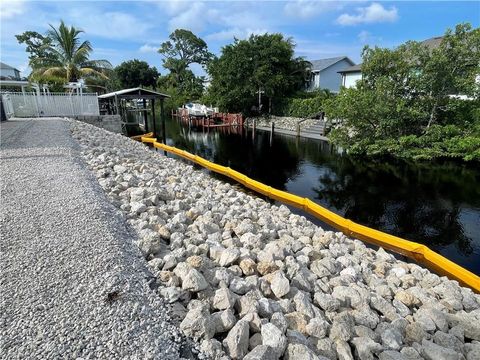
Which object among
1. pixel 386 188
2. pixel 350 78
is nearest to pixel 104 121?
pixel 386 188

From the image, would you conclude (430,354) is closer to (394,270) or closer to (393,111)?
(394,270)

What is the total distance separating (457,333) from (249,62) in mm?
26001

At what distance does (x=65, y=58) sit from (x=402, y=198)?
20685mm

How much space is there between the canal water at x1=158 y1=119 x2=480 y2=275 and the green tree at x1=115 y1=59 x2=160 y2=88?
38.9 m

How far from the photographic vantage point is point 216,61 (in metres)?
28.8

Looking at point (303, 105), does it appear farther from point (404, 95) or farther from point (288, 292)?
point (288, 292)

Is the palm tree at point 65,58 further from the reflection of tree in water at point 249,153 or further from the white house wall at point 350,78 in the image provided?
the white house wall at point 350,78

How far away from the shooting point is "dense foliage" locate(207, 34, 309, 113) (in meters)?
25.9

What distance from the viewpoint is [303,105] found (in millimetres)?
24609

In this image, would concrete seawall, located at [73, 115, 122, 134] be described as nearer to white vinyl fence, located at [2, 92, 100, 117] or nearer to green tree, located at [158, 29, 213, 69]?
white vinyl fence, located at [2, 92, 100, 117]

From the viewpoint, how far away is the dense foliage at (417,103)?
41.4 ft

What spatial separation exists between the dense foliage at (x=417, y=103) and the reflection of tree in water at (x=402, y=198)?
2009mm

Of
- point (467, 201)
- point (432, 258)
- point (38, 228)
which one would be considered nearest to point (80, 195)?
point (38, 228)

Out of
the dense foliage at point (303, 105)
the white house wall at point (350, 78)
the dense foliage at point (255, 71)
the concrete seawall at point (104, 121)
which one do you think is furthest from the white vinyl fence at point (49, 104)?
the white house wall at point (350, 78)
